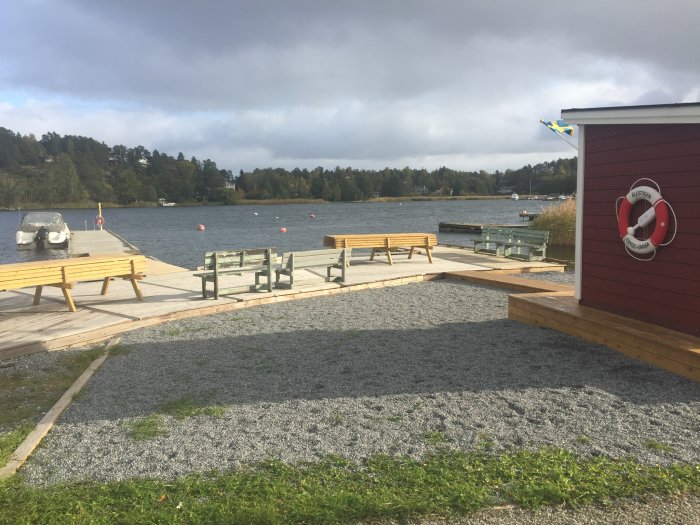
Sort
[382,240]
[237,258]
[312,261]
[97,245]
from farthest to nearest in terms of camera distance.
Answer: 1. [97,245]
2. [382,240]
3. [312,261]
4. [237,258]

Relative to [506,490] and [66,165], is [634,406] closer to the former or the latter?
[506,490]

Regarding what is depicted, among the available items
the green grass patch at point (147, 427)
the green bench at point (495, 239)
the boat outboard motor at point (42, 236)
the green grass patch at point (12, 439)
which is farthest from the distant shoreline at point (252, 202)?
the green grass patch at point (147, 427)

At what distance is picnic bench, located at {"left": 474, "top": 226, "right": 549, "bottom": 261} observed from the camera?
15.3 metres

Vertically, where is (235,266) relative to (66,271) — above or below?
below

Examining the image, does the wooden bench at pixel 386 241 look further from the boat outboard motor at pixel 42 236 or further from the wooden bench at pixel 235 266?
the boat outboard motor at pixel 42 236

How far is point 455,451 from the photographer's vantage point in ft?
13.2

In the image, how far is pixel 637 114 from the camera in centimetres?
633

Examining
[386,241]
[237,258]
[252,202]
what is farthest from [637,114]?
[252,202]

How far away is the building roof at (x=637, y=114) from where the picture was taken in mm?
5695

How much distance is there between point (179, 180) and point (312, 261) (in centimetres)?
13889

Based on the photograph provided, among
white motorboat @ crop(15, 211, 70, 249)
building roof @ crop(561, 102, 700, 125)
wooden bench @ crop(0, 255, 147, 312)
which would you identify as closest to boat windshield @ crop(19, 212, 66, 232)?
white motorboat @ crop(15, 211, 70, 249)

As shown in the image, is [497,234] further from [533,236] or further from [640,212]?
[640,212]

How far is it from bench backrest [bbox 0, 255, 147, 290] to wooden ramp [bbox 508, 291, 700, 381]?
613 centimetres

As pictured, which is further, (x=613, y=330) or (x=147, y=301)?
(x=147, y=301)
